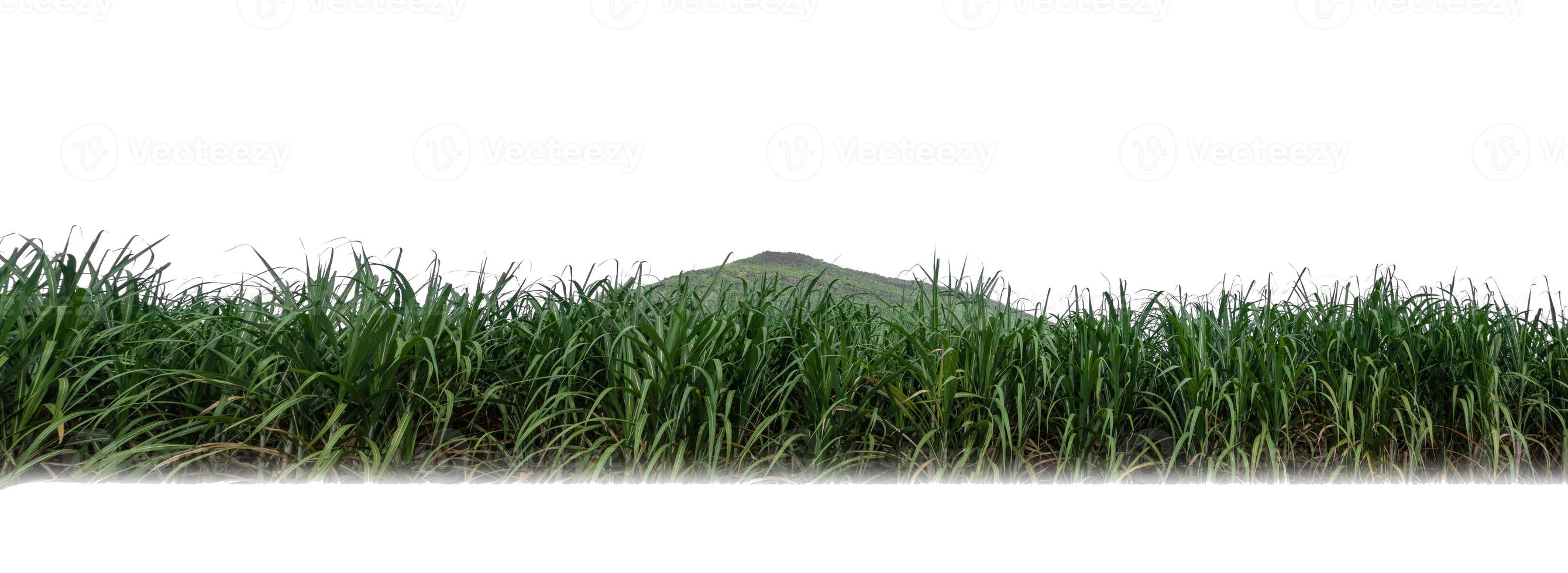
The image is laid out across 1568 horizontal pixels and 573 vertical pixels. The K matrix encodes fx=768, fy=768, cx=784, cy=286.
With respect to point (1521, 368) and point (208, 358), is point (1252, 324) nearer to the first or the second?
point (1521, 368)

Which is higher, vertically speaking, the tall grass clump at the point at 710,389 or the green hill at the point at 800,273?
the green hill at the point at 800,273

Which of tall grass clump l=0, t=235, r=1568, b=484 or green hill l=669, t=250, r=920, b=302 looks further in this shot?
green hill l=669, t=250, r=920, b=302

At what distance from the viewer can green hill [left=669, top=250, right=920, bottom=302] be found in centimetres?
897

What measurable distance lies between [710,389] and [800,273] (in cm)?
699

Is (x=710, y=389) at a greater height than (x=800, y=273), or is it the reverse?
(x=800, y=273)

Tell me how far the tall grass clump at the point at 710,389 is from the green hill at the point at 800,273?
522 centimetres

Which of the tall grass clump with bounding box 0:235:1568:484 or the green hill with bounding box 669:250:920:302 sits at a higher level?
the green hill with bounding box 669:250:920:302

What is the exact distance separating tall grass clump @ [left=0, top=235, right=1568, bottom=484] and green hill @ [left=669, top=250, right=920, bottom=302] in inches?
206

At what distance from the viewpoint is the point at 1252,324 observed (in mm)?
3424

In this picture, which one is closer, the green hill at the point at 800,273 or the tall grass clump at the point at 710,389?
the tall grass clump at the point at 710,389

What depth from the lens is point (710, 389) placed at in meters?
2.64

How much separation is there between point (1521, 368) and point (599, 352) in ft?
12.6

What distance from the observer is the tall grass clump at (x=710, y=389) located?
2.63 m

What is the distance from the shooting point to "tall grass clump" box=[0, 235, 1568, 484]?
8.62ft
